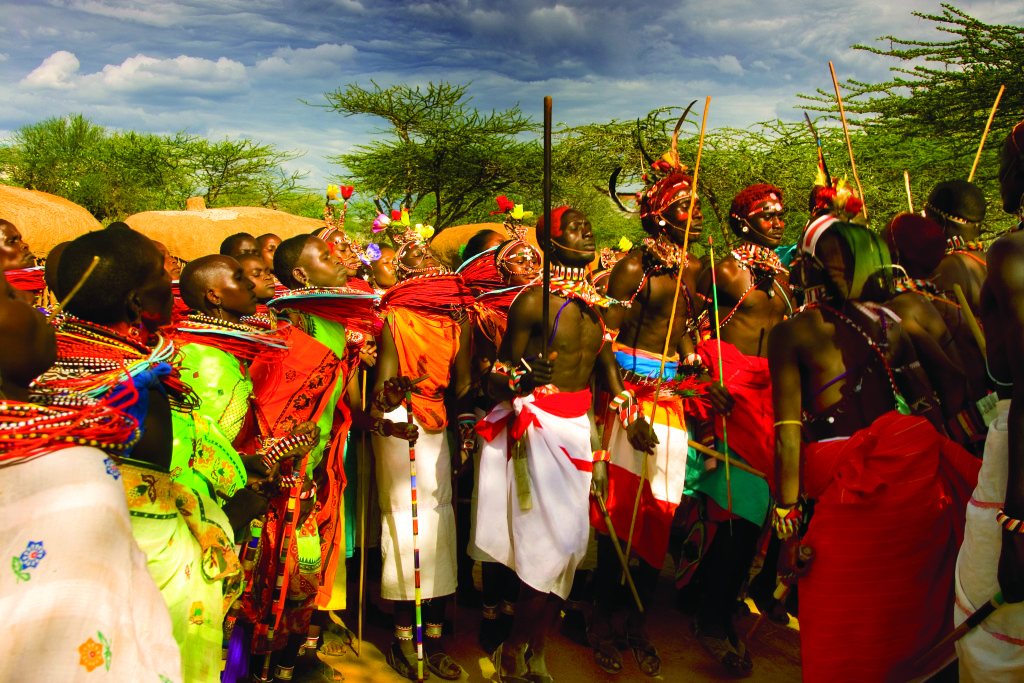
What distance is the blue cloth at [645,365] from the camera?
4.90 metres

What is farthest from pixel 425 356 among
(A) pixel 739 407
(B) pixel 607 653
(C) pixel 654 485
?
(B) pixel 607 653

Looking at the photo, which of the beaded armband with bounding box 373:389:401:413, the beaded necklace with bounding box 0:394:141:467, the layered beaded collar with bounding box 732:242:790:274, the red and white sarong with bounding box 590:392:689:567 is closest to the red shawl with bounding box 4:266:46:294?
the beaded armband with bounding box 373:389:401:413

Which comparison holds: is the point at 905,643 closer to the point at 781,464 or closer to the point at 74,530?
the point at 781,464

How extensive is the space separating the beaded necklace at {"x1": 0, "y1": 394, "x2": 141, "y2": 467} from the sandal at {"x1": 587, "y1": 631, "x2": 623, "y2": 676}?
3250 mm

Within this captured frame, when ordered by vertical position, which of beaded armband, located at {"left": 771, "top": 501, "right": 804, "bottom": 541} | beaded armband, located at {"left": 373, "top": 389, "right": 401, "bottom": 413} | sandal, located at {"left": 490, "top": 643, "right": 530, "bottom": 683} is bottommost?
sandal, located at {"left": 490, "top": 643, "right": 530, "bottom": 683}

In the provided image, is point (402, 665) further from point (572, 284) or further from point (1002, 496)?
point (1002, 496)

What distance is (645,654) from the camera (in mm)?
4430

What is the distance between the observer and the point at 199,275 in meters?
3.68

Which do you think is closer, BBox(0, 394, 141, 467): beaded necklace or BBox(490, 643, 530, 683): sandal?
BBox(0, 394, 141, 467): beaded necklace

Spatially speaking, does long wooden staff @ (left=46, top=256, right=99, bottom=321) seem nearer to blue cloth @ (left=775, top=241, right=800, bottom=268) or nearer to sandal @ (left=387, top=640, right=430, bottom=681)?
sandal @ (left=387, top=640, right=430, bottom=681)

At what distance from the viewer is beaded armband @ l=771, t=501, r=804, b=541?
3.15 metres

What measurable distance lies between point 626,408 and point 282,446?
2012 millimetres

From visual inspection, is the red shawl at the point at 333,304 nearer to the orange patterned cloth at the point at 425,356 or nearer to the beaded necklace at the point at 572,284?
the orange patterned cloth at the point at 425,356

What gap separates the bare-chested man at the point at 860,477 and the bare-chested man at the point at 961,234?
1.35 metres
